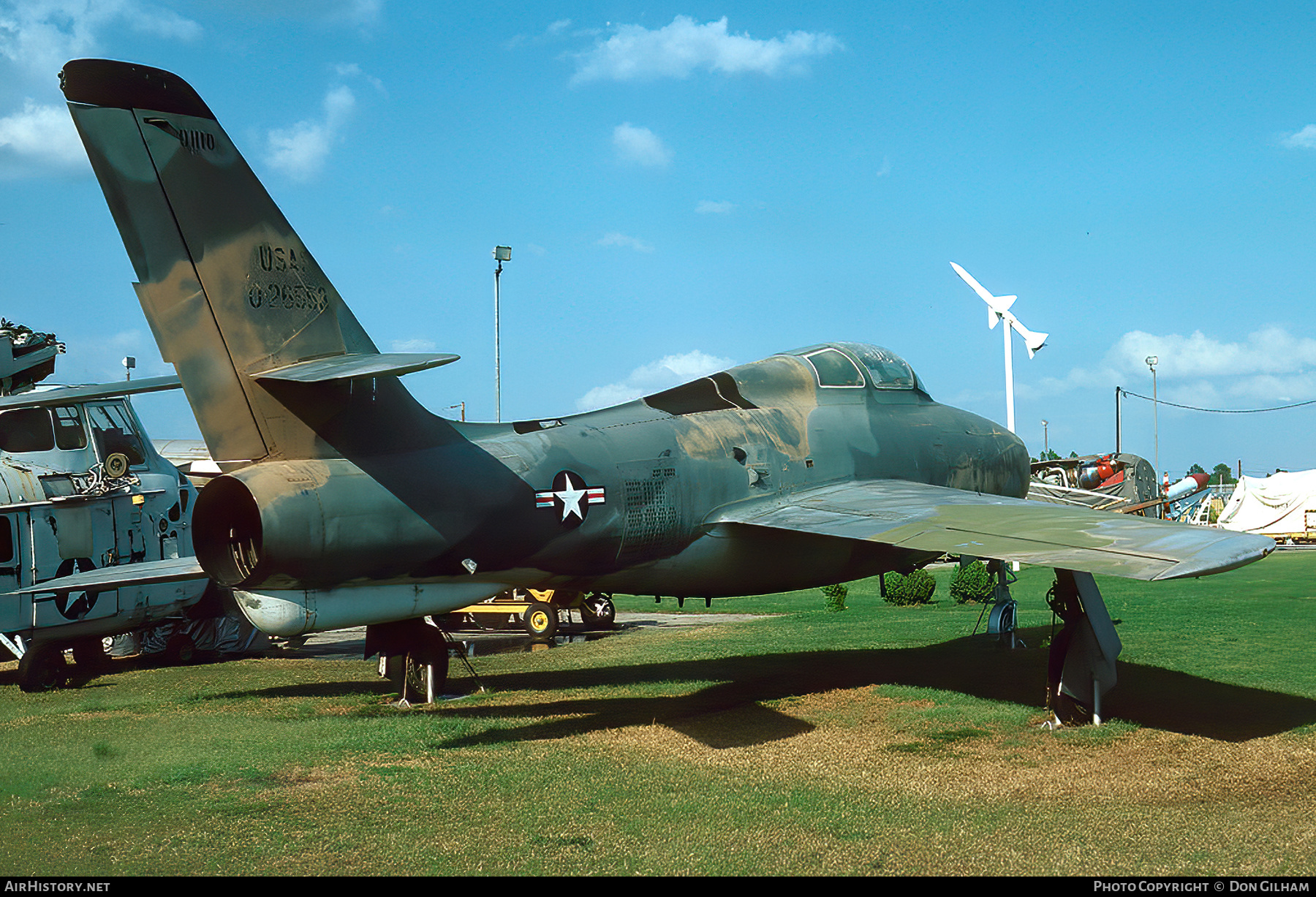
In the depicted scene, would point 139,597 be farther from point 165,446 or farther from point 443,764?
point 165,446

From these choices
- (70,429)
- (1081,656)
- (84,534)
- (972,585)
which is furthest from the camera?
(972,585)

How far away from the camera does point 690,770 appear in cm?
909

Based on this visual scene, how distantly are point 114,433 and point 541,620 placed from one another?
882 cm

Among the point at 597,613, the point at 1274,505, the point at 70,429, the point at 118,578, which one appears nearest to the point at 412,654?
the point at 118,578

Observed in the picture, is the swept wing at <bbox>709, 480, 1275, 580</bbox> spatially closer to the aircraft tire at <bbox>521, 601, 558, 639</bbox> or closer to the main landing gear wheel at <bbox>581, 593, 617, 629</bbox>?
the aircraft tire at <bbox>521, 601, 558, 639</bbox>

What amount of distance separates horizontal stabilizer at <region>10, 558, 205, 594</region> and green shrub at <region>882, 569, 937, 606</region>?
55.3 feet

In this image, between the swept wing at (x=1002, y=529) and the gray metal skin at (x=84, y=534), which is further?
the gray metal skin at (x=84, y=534)

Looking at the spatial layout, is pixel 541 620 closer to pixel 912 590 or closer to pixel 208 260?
pixel 912 590

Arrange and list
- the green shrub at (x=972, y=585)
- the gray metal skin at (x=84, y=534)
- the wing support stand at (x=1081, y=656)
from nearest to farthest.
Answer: the wing support stand at (x=1081, y=656) → the gray metal skin at (x=84, y=534) → the green shrub at (x=972, y=585)

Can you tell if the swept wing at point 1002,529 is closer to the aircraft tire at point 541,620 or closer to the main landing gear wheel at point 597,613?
the aircraft tire at point 541,620

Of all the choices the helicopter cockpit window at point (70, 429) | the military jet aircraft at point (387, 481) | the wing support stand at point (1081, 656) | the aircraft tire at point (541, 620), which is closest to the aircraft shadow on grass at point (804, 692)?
the wing support stand at point (1081, 656)

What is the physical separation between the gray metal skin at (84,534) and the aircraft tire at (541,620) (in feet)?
21.3

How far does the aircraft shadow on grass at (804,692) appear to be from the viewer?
415 inches

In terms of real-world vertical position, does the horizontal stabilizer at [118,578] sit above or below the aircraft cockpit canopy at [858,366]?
below
